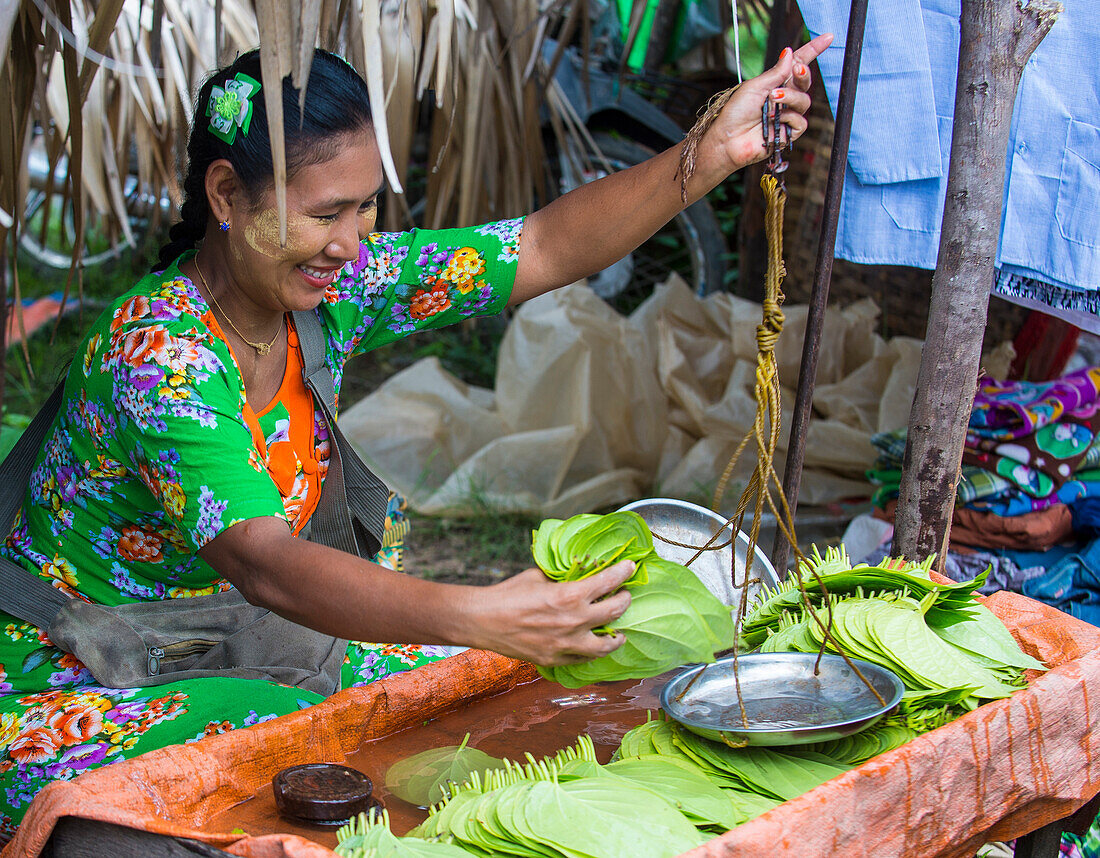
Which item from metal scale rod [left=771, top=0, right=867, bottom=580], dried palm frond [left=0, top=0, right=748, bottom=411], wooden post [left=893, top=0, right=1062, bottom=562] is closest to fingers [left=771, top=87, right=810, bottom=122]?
metal scale rod [left=771, top=0, right=867, bottom=580]

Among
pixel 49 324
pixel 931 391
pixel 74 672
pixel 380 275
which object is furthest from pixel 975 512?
pixel 49 324

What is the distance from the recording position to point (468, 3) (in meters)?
3.41

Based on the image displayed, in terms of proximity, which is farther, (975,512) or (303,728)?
(975,512)

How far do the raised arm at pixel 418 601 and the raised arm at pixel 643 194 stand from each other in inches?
36.5

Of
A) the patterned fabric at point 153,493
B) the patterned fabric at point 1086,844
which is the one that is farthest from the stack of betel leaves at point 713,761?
the patterned fabric at point 1086,844

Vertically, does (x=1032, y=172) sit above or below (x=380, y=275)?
above

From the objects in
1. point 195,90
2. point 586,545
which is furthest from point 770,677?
point 195,90

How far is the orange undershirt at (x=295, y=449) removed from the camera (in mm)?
2004

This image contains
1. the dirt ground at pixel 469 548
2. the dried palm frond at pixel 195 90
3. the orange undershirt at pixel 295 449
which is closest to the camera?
the orange undershirt at pixel 295 449

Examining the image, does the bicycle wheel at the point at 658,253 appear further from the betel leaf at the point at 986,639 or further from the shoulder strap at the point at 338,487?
the betel leaf at the point at 986,639

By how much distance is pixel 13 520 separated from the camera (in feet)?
6.60

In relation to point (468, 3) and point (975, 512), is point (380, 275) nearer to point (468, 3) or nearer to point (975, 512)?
point (468, 3)

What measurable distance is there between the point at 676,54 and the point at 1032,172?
4.48 metres

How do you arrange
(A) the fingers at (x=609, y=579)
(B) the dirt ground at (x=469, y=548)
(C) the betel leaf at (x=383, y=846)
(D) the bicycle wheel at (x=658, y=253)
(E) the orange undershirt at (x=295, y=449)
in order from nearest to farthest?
(C) the betel leaf at (x=383, y=846)
(A) the fingers at (x=609, y=579)
(E) the orange undershirt at (x=295, y=449)
(B) the dirt ground at (x=469, y=548)
(D) the bicycle wheel at (x=658, y=253)
